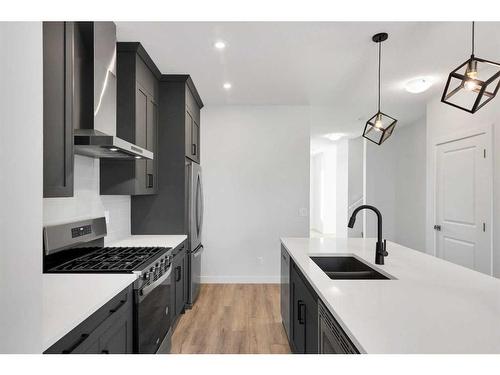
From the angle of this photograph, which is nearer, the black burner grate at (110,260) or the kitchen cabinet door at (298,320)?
the black burner grate at (110,260)

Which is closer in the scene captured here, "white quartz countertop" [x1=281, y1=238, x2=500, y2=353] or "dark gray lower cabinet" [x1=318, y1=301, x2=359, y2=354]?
"white quartz countertop" [x1=281, y1=238, x2=500, y2=353]

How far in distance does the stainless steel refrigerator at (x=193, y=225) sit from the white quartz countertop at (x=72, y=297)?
1.76m

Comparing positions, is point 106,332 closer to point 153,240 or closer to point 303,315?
point 303,315

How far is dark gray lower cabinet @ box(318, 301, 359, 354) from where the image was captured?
1.03 meters

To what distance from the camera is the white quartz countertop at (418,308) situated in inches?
33.2

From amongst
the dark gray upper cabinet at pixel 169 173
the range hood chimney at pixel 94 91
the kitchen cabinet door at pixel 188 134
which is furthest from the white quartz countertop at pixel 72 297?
the kitchen cabinet door at pixel 188 134

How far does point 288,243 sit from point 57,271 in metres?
1.75

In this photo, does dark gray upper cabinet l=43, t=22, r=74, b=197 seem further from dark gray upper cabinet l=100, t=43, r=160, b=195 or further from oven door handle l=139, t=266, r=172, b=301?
dark gray upper cabinet l=100, t=43, r=160, b=195

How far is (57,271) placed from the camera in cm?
170

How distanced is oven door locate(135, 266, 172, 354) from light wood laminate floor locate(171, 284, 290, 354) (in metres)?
0.41

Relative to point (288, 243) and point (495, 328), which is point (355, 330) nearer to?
point (495, 328)

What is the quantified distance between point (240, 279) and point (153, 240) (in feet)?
6.19

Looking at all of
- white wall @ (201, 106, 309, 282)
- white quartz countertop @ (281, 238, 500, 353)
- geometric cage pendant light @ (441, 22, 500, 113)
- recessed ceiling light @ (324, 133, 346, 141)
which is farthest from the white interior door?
recessed ceiling light @ (324, 133, 346, 141)

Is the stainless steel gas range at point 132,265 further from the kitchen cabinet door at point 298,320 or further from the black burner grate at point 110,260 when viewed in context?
the kitchen cabinet door at point 298,320
